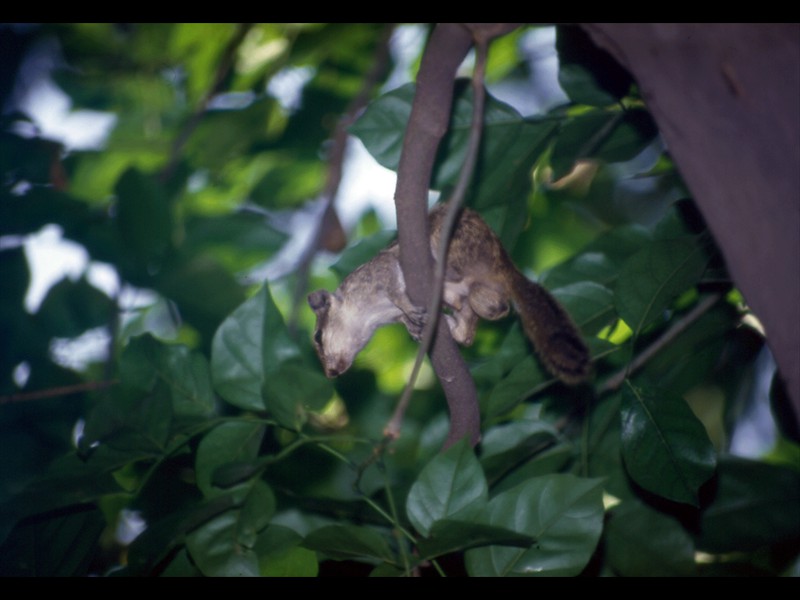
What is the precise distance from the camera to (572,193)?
3.63 m

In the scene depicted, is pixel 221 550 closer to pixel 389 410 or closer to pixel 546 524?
pixel 546 524

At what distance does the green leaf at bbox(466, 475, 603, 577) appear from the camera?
5.24ft

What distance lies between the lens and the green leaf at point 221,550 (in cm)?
175

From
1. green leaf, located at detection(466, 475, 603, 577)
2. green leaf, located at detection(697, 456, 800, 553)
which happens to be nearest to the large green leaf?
green leaf, located at detection(466, 475, 603, 577)

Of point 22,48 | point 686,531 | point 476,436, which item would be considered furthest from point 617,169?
point 22,48

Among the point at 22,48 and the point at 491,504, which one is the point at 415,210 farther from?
the point at 22,48

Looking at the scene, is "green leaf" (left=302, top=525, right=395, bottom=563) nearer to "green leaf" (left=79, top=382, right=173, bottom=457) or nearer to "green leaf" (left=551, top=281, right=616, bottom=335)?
"green leaf" (left=79, top=382, right=173, bottom=457)

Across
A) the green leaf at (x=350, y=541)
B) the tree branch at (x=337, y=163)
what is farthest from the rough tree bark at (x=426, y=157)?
the tree branch at (x=337, y=163)

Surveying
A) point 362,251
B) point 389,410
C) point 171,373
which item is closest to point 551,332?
point 362,251

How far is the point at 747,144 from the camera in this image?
1.07 meters

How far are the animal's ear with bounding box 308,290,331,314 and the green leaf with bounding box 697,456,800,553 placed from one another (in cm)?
147

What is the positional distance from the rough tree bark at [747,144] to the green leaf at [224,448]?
1343 mm

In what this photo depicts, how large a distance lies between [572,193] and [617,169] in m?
0.41

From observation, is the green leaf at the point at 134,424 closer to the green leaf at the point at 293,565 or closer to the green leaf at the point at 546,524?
the green leaf at the point at 293,565
